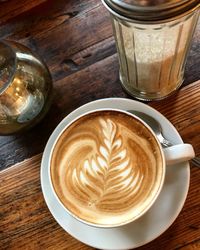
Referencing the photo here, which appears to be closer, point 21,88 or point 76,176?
point 76,176

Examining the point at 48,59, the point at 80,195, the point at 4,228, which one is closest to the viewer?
the point at 80,195

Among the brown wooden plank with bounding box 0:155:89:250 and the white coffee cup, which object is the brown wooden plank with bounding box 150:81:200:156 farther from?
the brown wooden plank with bounding box 0:155:89:250

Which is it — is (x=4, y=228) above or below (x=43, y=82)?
below

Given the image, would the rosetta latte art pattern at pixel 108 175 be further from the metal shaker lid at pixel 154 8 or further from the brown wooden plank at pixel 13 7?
the brown wooden plank at pixel 13 7

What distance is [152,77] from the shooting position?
78 centimetres

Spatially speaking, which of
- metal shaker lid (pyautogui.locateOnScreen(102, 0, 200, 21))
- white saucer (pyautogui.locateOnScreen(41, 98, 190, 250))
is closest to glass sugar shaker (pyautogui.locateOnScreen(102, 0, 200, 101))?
metal shaker lid (pyautogui.locateOnScreen(102, 0, 200, 21))

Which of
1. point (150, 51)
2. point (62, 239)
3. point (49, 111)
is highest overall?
point (150, 51)

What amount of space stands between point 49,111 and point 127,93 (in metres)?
0.17

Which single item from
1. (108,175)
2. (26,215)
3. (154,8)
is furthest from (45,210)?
(154,8)

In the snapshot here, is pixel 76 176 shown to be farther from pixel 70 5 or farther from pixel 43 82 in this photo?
pixel 70 5

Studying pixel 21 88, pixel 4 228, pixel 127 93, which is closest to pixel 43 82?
pixel 21 88

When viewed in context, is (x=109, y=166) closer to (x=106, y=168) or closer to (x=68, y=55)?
(x=106, y=168)

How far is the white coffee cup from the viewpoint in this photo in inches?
24.8

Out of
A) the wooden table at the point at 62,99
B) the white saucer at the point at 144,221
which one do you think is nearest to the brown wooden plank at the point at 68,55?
the wooden table at the point at 62,99
